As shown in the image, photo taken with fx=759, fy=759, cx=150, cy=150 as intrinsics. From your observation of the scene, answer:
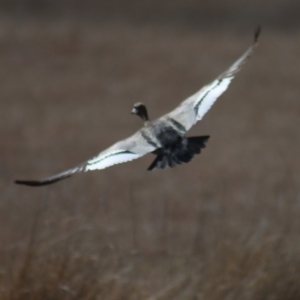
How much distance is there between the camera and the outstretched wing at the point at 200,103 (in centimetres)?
212

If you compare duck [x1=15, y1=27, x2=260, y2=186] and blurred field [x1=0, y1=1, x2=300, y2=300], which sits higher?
blurred field [x1=0, y1=1, x2=300, y2=300]

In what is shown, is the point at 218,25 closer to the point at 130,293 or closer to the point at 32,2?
the point at 32,2

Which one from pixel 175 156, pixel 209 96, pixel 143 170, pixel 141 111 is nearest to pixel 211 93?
Answer: pixel 209 96

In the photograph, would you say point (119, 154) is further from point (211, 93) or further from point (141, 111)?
point (211, 93)

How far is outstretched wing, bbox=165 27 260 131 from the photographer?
83.3 inches

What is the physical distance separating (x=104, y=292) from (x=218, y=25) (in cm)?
727

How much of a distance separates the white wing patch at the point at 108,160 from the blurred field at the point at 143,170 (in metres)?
0.82

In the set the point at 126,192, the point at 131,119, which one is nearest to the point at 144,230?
the point at 126,192

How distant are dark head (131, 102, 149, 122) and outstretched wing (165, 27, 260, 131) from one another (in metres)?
0.07

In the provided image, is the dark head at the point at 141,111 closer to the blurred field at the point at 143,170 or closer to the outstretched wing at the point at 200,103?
the outstretched wing at the point at 200,103

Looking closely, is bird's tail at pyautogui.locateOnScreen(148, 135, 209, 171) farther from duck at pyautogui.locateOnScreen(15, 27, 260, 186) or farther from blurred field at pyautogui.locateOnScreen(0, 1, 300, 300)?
blurred field at pyautogui.locateOnScreen(0, 1, 300, 300)

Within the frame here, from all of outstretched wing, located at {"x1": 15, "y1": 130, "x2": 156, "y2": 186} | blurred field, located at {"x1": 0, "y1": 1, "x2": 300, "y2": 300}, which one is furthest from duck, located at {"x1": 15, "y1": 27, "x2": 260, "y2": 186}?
blurred field, located at {"x1": 0, "y1": 1, "x2": 300, "y2": 300}

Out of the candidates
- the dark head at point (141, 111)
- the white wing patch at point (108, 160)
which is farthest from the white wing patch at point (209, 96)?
the white wing patch at point (108, 160)

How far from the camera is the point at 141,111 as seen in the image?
2.15 meters
